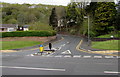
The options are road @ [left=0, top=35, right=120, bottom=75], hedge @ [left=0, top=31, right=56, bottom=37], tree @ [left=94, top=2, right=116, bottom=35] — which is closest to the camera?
road @ [left=0, top=35, right=120, bottom=75]

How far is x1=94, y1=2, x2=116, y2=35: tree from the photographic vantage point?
3625 cm

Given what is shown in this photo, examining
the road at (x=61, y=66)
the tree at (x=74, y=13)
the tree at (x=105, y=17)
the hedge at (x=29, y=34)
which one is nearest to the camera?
the road at (x=61, y=66)

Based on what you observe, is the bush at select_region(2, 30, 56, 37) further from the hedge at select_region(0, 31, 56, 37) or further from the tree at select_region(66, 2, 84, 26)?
the tree at select_region(66, 2, 84, 26)

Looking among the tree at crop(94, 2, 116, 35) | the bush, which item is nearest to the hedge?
the bush

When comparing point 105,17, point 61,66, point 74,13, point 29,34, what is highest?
point 74,13

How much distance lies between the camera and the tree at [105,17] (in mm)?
36250

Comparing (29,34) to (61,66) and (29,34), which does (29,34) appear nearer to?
(29,34)

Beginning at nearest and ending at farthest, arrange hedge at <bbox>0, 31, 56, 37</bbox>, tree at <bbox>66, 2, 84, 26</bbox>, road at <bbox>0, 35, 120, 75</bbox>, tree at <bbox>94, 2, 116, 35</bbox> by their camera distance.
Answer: road at <bbox>0, 35, 120, 75</bbox> < tree at <bbox>94, 2, 116, 35</bbox> < hedge at <bbox>0, 31, 56, 37</bbox> < tree at <bbox>66, 2, 84, 26</bbox>

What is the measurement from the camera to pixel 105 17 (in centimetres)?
3631

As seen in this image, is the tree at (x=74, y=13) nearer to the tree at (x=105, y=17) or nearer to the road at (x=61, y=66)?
the tree at (x=105, y=17)

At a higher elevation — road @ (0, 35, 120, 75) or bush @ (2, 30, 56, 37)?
bush @ (2, 30, 56, 37)

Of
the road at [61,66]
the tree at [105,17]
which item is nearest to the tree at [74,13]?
the tree at [105,17]

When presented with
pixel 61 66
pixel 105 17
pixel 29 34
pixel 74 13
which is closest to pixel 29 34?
pixel 29 34

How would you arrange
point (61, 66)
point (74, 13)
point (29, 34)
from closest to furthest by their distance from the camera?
point (61, 66) → point (29, 34) → point (74, 13)
